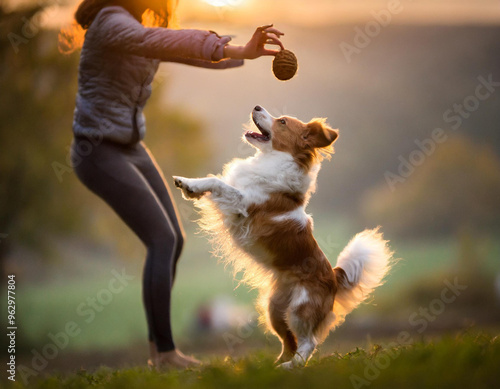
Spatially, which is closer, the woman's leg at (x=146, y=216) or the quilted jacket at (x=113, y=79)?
the quilted jacket at (x=113, y=79)

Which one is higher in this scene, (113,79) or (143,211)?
(113,79)

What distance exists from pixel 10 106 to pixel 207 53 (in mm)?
7682

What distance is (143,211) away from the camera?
314 cm

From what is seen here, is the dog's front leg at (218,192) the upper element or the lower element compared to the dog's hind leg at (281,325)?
upper

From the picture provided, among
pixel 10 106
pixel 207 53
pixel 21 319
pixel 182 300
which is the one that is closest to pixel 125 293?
pixel 182 300

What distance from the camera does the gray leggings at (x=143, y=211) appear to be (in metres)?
3.14

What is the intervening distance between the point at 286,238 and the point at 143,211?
86 cm

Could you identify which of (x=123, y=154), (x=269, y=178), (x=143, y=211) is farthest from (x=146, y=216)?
(x=269, y=178)

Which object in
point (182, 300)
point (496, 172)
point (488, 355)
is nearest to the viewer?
point (488, 355)

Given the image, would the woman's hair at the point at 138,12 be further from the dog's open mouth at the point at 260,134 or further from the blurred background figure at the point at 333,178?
the blurred background figure at the point at 333,178

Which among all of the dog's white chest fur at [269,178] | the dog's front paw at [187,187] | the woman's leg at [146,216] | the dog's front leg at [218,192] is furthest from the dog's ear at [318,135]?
the woman's leg at [146,216]

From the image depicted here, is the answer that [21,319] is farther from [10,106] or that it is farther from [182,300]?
[10,106]

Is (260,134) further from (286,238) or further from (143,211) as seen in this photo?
(143,211)

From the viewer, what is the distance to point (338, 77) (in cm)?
993
